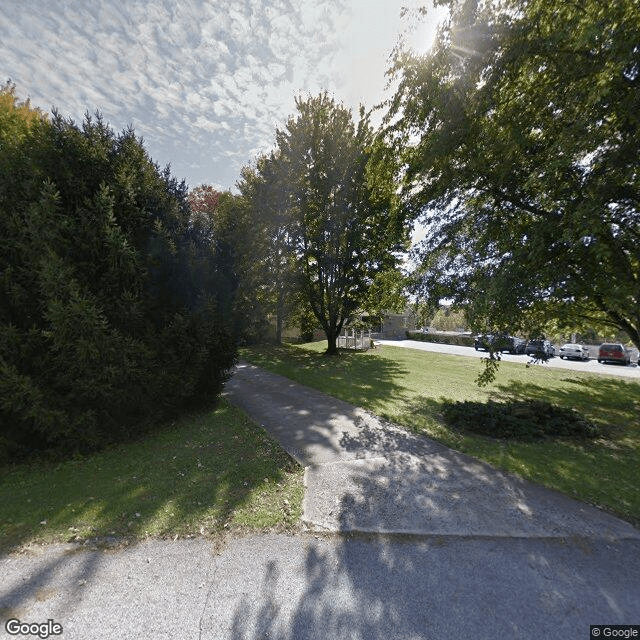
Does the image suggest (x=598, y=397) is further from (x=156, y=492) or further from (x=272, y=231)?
(x=272, y=231)

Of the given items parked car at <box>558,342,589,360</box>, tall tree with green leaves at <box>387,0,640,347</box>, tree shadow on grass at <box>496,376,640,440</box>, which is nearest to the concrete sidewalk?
tall tree with green leaves at <box>387,0,640,347</box>

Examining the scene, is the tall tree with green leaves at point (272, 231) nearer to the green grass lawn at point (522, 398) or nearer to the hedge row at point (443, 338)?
the green grass lawn at point (522, 398)

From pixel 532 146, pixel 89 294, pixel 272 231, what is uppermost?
pixel 272 231

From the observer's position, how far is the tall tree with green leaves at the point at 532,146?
4.59m

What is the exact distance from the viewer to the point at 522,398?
33.1 feet

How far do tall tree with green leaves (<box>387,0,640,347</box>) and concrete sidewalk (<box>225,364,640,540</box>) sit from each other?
279 centimetres

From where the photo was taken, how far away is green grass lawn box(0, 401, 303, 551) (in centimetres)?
375

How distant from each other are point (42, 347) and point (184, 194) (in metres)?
4.87

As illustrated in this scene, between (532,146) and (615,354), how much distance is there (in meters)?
24.3

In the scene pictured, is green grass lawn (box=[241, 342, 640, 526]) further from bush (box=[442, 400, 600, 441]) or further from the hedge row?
the hedge row

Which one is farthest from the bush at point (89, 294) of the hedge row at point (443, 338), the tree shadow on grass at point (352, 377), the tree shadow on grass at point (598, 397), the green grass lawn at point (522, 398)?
the hedge row at point (443, 338)

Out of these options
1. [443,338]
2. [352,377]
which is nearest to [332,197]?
[352,377]

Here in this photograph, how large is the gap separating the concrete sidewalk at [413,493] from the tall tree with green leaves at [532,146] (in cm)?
279

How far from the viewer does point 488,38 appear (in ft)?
17.2
